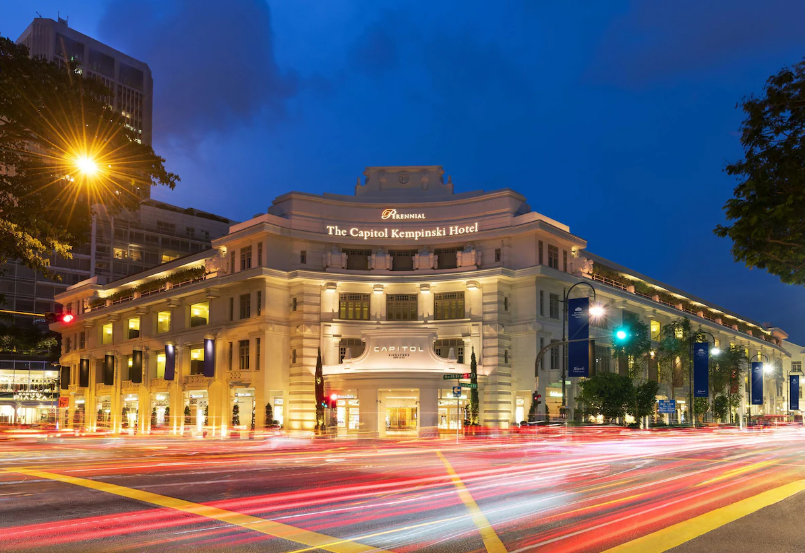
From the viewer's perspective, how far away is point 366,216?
2554 inches

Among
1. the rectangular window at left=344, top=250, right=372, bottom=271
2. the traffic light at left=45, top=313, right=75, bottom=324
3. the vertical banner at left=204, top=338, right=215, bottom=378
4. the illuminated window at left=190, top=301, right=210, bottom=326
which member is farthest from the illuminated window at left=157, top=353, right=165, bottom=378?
the traffic light at left=45, top=313, right=75, bottom=324

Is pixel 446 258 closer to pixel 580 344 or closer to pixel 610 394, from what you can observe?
pixel 610 394

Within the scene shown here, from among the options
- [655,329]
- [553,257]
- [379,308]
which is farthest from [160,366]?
[655,329]

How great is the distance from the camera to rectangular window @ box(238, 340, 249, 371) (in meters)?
62.4

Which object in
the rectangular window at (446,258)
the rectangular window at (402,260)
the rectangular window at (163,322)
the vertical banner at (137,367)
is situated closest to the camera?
the rectangular window at (446,258)

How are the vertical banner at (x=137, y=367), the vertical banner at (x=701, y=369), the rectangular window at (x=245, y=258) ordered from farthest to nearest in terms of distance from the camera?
the vertical banner at (x=137, y=367) → the rectangular window at (x=245, y=258) → the vertical banner at (x=701, y=369)

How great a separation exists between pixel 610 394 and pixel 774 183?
38.7 metres

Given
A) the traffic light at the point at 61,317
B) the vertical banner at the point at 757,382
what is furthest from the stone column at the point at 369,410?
the vertical banner at the point at 757,382

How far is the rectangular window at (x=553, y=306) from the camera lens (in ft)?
200

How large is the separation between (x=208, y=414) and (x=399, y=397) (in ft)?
59.6

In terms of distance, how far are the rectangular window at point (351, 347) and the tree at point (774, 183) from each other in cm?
4498


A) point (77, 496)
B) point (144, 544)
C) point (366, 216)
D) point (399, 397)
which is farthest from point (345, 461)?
point (366, 216)

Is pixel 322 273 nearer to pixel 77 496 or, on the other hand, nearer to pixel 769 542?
pixel 77 496

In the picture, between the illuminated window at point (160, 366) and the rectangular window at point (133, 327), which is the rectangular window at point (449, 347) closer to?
the illuminated window at point (160, 366)
